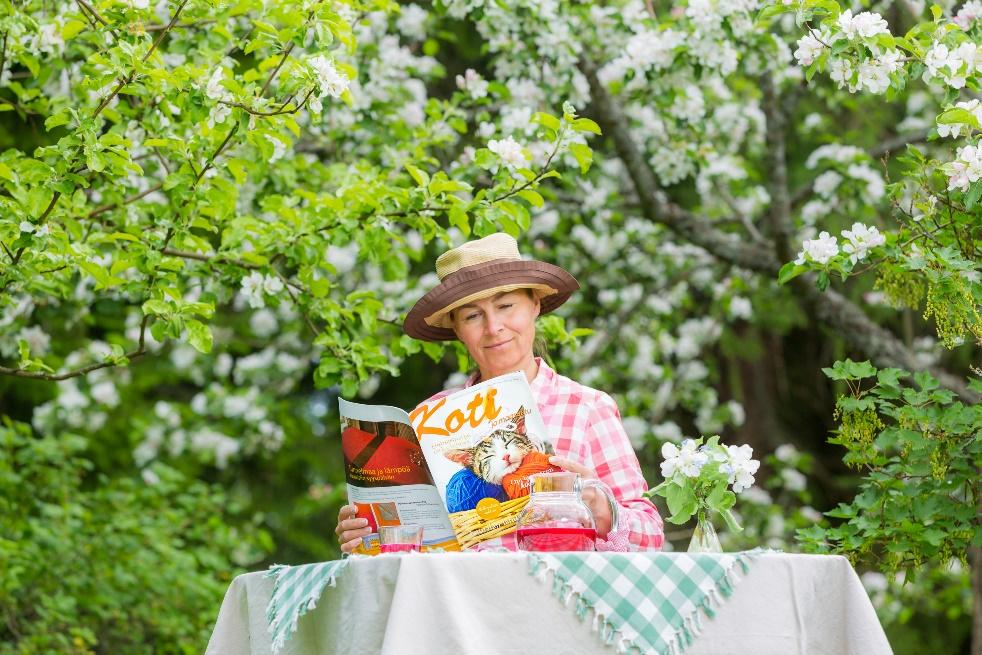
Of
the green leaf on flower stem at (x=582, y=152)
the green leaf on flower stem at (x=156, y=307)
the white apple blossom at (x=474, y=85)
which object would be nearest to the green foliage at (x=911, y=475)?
the green leaf on flower stem at (x=582, y=152)

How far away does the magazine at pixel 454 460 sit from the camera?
2.38 meters

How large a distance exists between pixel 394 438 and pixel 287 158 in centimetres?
272

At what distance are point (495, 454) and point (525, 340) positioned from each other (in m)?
0.61

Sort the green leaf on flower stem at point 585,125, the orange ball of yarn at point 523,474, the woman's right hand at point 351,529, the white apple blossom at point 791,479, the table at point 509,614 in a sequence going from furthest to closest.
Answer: the white apple blossom at point 791,479, the green leaf on flower stem at point 585,125, the woman's right hand at point 351,529, the orange ball of yarn at point 523,474, the table at point 509,614

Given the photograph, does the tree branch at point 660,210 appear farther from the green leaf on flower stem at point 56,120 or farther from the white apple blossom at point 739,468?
the white apple blossom at point 739,468

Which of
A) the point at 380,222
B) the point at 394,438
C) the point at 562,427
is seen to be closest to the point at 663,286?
the point at 380,222

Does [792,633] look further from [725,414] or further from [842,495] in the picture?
[842,495]

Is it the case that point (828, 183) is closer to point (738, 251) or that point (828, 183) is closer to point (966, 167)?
point (738, 251)

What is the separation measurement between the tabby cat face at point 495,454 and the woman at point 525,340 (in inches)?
12.4

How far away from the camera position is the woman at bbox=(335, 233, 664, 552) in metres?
2.78

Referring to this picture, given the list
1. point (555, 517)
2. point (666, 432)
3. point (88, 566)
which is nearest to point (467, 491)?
point (555, 517)

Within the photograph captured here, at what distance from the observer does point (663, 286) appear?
23.7 ft

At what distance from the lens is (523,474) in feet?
7.82

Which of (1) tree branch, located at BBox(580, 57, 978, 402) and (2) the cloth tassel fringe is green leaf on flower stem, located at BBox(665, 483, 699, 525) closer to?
(2) the cloth tassel fringe
